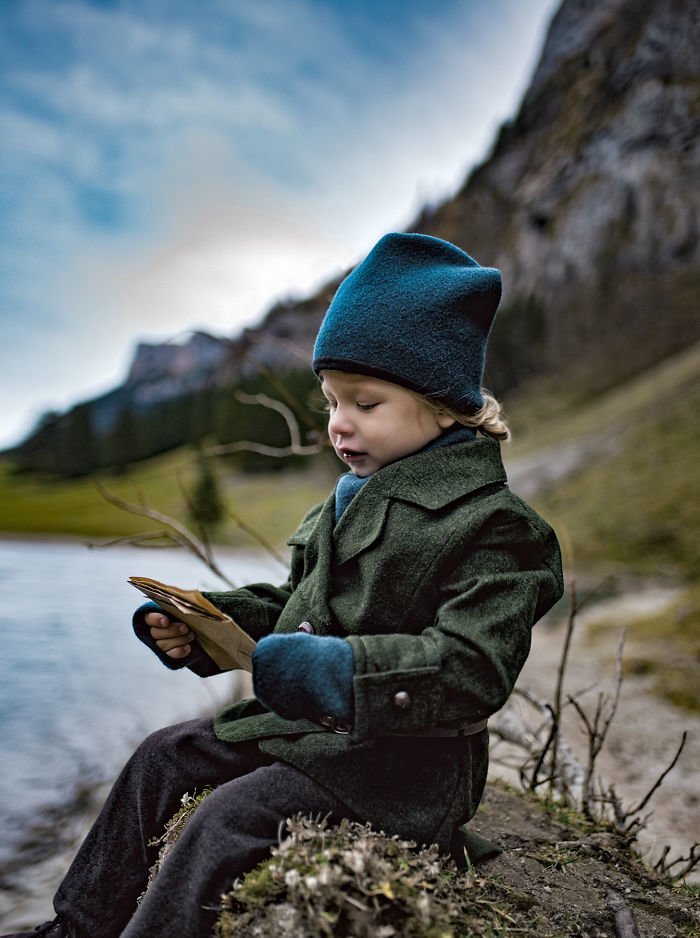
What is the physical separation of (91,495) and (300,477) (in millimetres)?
15078

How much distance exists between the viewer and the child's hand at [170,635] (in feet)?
6.12

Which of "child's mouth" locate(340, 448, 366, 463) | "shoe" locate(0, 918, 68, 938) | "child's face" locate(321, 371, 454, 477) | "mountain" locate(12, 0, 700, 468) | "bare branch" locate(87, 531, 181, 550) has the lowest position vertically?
"shoe" locate(0, 918, 68, 938)

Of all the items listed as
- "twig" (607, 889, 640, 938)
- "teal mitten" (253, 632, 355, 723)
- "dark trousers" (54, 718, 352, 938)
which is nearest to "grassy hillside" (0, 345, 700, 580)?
"dark trousers" (54, 718, 352, 938)

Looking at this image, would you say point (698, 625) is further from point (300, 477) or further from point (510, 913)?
point (300, 477)

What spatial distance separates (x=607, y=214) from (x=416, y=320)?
66961 millimetres

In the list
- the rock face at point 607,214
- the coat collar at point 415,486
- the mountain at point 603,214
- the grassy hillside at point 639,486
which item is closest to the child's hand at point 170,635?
the coat collar at point 415,486

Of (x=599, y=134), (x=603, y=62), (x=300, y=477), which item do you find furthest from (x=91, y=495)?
(x=603, y=62)

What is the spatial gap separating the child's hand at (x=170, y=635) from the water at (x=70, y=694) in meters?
1.50

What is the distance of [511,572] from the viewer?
5.48 ft

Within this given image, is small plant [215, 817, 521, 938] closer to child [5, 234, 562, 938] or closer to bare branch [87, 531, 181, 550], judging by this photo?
child [5, 234, 562, 938]

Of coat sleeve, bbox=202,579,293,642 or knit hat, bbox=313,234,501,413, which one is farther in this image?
coat sleeve, bbox=202,579,293,642

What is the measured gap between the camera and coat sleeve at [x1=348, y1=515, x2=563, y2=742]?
1466 millimetres

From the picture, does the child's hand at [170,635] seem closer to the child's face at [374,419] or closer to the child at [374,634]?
the child at [374,634]

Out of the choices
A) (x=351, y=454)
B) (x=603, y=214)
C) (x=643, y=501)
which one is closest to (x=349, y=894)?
(x=351, y=454)
